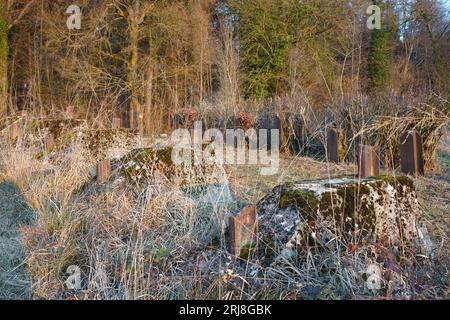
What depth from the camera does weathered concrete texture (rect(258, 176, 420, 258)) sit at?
80.4 inches

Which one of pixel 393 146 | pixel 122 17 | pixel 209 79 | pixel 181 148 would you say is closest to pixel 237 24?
pixel 209 79

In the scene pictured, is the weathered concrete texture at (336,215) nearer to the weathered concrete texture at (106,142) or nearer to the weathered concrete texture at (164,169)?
the weathered concrete texture at (164,169)

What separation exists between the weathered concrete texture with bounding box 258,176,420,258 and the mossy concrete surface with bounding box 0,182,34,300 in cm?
141

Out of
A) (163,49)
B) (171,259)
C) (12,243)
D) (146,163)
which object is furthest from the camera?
(163,49)

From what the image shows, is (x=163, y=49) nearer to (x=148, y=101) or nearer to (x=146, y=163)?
(x=148, y=101)

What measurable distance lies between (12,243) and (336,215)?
2210 mm

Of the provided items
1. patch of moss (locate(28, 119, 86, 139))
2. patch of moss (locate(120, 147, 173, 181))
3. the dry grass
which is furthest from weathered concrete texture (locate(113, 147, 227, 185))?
patch of moss (locate(28, 119, 86, 139))

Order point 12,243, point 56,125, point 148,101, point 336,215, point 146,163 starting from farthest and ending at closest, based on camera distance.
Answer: point 148,101 < point 56,125 < point 146,163 < point 12,243 < point 336,215

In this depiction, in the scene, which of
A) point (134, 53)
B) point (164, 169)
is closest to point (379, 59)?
point (134, 53)

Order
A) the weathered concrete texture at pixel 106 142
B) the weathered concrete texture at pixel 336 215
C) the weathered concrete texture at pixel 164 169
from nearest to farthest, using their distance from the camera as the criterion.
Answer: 1. the weathered concrete texture at pixel 336 215
2. the weathered concrete texture at pixel 164 169
3. the weathered concrete texture at pixel 106 142

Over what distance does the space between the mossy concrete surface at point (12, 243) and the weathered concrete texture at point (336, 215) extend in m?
1.41

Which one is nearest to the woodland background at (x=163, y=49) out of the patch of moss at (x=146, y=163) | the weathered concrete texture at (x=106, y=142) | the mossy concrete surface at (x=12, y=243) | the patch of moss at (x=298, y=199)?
the weathered concrete texture at (x=106, y=142)

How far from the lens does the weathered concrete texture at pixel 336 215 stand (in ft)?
6.70

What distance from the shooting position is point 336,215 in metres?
2.11
